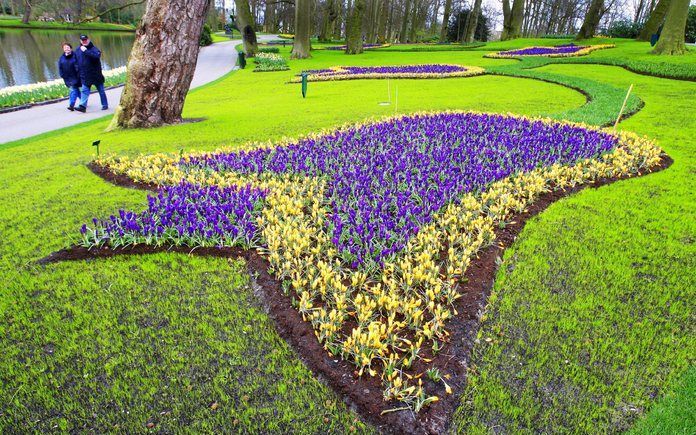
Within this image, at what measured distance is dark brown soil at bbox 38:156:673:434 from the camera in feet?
8.50

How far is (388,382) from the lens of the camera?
2.77 metres

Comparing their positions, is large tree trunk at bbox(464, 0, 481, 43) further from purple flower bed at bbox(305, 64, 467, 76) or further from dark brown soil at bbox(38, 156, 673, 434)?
dark brown soil at bbox(38, 156, 673, 434)

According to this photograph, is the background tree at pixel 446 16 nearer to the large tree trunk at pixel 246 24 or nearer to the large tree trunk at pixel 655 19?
the large tree trunk at pixel 655 19

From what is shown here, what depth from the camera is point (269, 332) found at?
3326 mm

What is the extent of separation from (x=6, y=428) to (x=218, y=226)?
244cm

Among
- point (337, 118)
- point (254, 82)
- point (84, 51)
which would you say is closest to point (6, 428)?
point (337, 118)

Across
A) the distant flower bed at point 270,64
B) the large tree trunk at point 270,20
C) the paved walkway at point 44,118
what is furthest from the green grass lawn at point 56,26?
the paved walkway at point 44,118

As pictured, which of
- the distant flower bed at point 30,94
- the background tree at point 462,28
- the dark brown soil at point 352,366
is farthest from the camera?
the background tree at point 462,28

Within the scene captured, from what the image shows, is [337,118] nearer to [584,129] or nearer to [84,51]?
[584,129]

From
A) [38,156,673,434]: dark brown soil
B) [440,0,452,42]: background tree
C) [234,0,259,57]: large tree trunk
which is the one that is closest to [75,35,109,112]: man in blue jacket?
[38,156,673,434]: dark brown soil

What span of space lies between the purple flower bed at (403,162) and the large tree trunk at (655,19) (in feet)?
92.8

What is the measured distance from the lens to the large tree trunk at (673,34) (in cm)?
1902

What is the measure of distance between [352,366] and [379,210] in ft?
7.75

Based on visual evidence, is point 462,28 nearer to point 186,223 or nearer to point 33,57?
point 33,57
